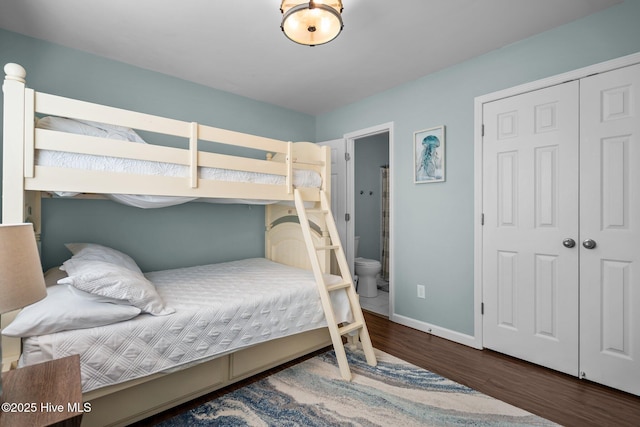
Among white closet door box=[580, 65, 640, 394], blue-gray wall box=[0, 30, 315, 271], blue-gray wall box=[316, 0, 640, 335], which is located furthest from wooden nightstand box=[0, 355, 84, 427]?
white closet door box=[580, 65, 640, 394]

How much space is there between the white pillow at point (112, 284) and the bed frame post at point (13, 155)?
0.33 meters

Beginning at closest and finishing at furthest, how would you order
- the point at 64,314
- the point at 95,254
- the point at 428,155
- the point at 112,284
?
the point at 64,314
the point at 112,284
the point at 95,254
the point at 428,155

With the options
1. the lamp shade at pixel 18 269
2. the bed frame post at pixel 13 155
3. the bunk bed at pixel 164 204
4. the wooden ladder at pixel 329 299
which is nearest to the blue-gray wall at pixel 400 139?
the bunk bed at pixel 164 204

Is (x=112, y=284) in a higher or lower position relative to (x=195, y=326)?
higher

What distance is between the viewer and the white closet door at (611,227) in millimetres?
1872

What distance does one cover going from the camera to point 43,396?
0.97 m

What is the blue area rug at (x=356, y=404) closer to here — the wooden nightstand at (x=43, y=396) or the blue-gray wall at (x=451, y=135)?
the wooden nightstand at (x=43, y=396)

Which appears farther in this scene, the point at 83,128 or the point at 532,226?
the point at 532,226

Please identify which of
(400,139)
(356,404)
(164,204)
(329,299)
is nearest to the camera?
(356,404)

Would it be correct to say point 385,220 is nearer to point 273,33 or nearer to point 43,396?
point 273,33

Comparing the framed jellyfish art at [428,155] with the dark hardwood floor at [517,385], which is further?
the framed jellyfish art at [428,155]

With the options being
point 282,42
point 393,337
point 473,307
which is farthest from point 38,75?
point 473,307

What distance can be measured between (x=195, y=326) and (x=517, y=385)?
2.09 metres

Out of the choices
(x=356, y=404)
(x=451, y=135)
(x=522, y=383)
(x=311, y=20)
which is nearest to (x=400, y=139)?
(x=451, y=135)
